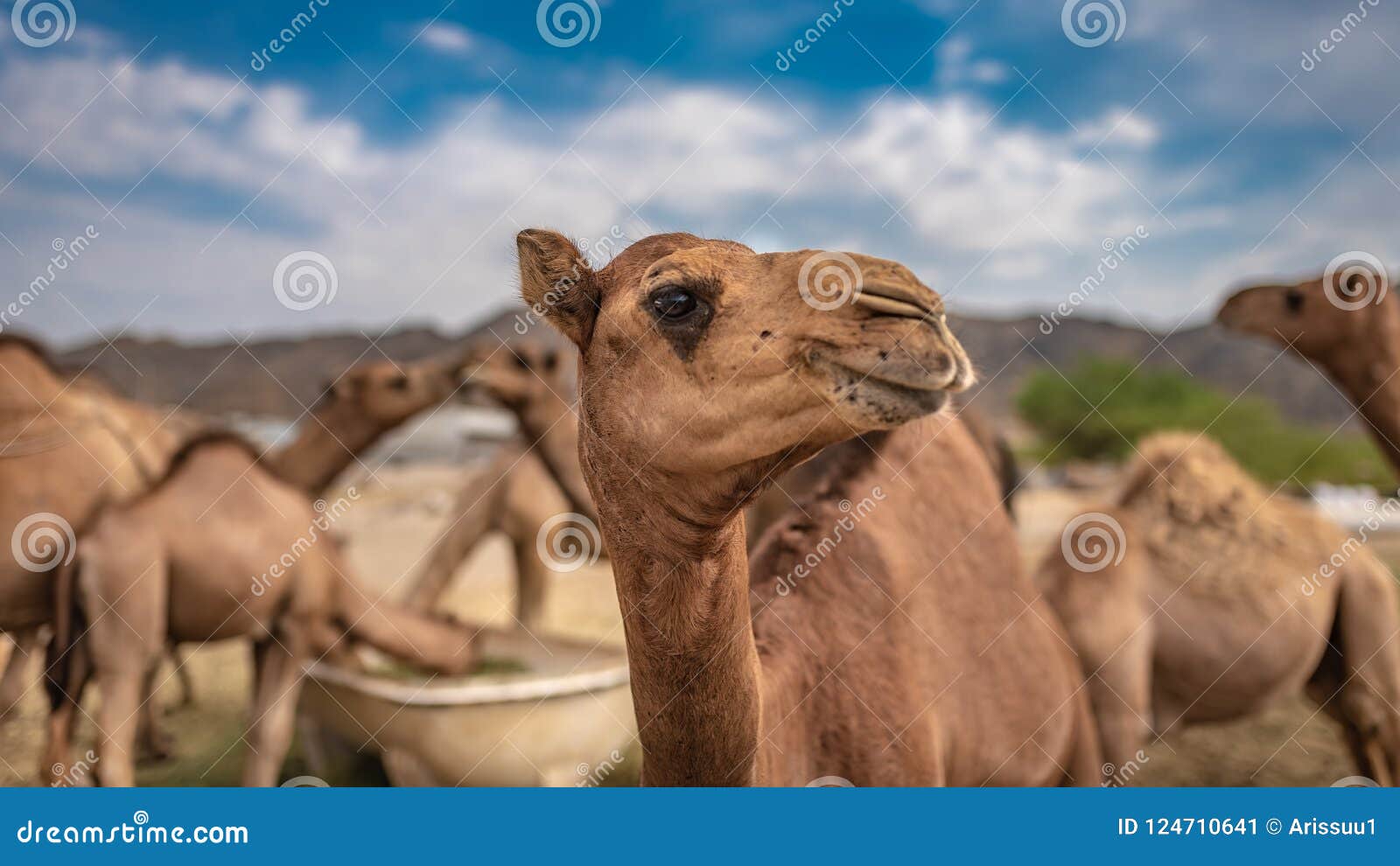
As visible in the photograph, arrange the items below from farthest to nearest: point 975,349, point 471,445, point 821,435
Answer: point 471,445 → point 975,349 → point 821,435

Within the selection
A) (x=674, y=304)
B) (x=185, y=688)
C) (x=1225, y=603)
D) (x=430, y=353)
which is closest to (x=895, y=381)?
(x=674, y=304)

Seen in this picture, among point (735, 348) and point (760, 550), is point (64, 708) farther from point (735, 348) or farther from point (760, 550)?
point (735, 348)

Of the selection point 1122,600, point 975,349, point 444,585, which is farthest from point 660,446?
point 444,585

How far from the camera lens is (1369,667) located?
4.16m

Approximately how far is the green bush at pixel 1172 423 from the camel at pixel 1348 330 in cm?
574

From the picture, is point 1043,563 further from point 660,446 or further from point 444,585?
point 444,585

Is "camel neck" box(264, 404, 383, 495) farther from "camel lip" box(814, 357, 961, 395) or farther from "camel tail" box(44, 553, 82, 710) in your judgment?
"camel lip" box(814, 357, 961, 395)

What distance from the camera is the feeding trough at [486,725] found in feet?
12.1

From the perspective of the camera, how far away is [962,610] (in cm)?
264

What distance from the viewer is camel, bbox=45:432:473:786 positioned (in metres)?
3.52

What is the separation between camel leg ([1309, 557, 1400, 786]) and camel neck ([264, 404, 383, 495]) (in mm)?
4591

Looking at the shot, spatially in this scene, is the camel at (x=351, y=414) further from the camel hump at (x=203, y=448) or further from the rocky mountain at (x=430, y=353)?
the camel hump at (x=203, y=448)

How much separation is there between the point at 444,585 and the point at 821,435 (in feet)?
15.1

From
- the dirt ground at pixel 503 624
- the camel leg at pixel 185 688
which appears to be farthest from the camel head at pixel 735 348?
the camel leg at pixel 185 688
